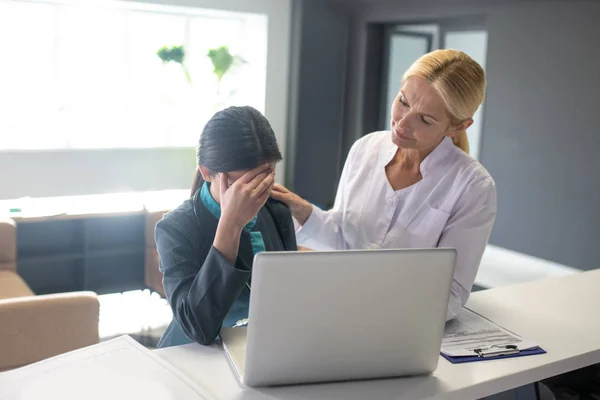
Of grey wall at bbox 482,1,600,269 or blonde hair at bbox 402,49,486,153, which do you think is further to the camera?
grey wall at bbox 482,1,600,269

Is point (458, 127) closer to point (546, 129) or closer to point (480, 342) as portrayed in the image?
point (480, 342)

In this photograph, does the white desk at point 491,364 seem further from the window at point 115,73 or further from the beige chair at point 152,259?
the window at point 115,73

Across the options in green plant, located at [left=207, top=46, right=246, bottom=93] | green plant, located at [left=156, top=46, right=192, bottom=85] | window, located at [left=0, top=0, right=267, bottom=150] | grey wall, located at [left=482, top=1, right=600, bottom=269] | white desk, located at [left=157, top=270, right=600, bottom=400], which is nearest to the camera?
white desk, located at [left=157, top=270, right=600, bottom=400]

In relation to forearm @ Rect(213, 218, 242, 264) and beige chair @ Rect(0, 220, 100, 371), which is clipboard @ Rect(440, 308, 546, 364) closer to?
forearm @ Rect(213, 218, 242, 264)

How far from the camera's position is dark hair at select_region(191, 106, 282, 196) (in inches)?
60.4

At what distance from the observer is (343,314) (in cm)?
129

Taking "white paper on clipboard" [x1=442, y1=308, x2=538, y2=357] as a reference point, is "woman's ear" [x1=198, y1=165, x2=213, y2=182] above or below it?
above

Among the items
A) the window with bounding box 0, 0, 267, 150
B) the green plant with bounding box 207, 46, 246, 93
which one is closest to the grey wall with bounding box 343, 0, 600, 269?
the green plant with bounding box 207, 46, 246, 93

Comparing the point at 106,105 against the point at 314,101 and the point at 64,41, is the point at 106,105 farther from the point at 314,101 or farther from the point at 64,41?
the point at 314,101

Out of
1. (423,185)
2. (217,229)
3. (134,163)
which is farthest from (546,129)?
(217,229)

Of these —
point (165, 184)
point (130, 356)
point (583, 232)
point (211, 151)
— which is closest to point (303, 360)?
point (130, 356)

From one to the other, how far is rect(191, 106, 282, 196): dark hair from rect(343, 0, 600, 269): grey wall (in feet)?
14.7

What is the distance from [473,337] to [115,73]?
6174mm

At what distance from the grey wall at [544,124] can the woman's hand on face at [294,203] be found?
410cm
